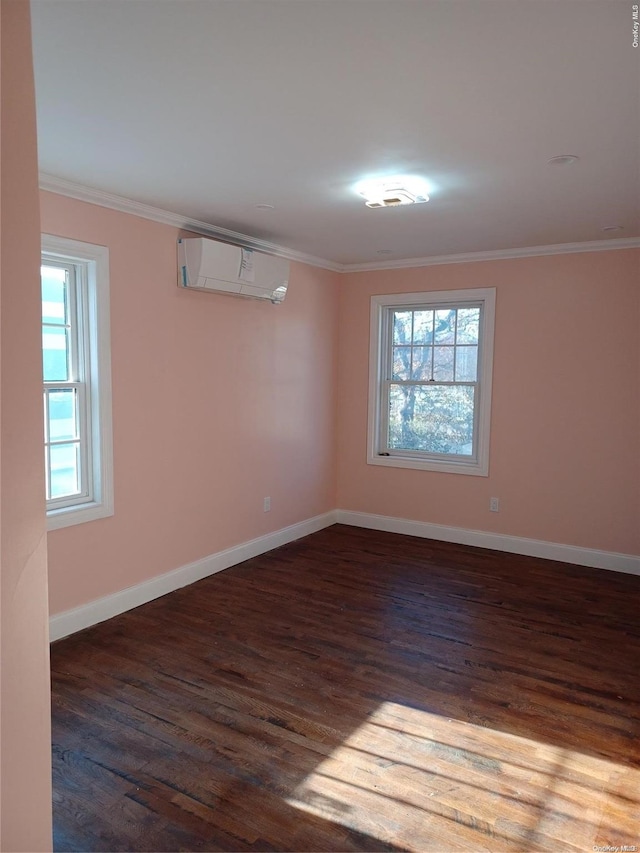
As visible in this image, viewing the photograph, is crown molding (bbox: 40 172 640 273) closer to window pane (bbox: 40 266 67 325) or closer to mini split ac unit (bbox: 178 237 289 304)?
mini split ac unit (bbox: 178 237 289 304)

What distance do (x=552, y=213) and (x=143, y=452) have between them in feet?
9.60

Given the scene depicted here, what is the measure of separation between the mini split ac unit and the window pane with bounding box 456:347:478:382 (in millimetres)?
1692

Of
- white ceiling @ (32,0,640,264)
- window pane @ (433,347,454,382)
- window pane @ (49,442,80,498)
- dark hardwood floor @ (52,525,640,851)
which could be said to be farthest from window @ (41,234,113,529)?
window pane @ (433,347,454,382)

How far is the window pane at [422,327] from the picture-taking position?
5.27 metres

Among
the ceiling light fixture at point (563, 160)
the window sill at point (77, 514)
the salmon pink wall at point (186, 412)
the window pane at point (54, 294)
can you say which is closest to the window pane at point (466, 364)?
the salmon pink wall at point (186, 412)

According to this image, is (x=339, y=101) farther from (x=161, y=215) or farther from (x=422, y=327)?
(x=422, y=327)

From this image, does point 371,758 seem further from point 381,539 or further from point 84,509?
point 381,539

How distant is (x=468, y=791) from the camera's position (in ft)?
6.95

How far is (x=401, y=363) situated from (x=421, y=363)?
206 mm

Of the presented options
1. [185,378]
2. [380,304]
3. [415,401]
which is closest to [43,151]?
[185,378]

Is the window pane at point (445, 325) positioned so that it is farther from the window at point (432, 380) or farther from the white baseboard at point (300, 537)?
the white baseboard at point (300, 537)

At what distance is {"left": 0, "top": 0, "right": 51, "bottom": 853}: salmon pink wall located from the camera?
1.18 m

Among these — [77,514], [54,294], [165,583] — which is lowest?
[165,583]

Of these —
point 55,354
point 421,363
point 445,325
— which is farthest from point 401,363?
point 55,354
